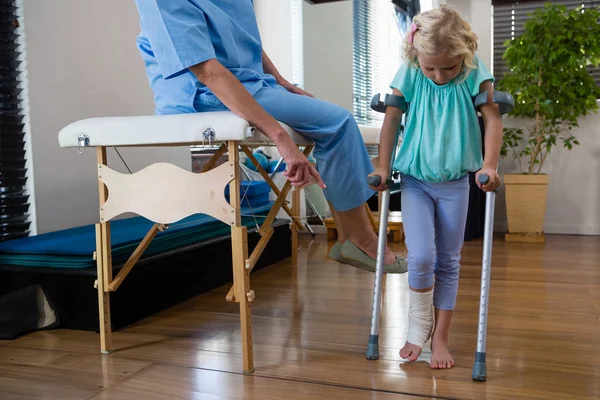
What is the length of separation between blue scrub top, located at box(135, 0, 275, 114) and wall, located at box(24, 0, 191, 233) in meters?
0.69

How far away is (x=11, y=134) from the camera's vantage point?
1.96 meters

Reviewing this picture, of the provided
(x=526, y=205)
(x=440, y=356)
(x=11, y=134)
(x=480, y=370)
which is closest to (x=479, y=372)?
(x=480, y=370)

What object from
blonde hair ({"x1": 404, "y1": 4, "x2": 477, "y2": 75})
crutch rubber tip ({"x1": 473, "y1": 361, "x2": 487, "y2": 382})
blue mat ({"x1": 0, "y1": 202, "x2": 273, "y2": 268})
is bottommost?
crutch rubber tip ({"x1": 473, "y1": 361, "x2": 487, "y2": 382})

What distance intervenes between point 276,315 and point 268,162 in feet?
4.75

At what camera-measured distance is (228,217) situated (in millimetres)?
1374

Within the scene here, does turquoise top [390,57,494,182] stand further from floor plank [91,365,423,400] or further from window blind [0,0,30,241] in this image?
window blind [0,0,30,241]

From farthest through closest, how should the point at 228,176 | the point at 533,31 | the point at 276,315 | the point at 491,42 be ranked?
the point at 491,42, the point at 533,31, the point at 276,315, the point at 228,176

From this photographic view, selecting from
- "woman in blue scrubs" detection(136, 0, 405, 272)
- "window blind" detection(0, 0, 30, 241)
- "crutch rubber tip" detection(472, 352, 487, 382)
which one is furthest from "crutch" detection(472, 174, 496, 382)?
"window blind" detection(0, 0, 30, 241)

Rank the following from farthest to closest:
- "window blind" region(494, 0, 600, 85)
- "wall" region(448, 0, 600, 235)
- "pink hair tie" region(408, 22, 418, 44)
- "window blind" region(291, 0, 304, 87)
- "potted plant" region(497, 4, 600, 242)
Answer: "window blind" region(494, 0, 600, 85) → "wall" region(448, 0, 600, 235) → "window blind" region(291, 0, 304, 87) → "potted plant" region(497, 4, 600, 242) → "pink hair tie" region(408, 22, 418, 44)

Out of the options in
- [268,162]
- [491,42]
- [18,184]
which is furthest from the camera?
[491,42]

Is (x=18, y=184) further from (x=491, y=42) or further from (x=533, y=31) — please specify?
(x=491, y=42)

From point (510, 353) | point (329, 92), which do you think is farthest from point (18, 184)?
point (329, 92)

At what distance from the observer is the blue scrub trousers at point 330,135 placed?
1.46 meters

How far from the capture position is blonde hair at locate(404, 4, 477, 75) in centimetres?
126
